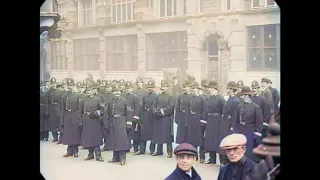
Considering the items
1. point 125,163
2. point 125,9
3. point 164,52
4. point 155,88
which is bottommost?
point 125,163

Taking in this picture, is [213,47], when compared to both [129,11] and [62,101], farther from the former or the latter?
[62,101]

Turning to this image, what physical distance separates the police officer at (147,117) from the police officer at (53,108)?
0.75 m

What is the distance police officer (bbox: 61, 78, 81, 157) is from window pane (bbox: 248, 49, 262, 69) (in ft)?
4.64

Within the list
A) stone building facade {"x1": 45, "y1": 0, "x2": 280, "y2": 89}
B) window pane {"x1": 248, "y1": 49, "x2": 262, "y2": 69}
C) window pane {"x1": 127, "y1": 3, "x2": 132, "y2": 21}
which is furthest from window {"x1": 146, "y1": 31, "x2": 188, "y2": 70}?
window pane {"x1": 248, "y1": 49, "x2": 262, "y2": 69}

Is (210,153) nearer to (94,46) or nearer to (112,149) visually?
(112,149)

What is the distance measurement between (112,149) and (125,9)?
1.08 meters

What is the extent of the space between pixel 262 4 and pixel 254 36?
233 mm

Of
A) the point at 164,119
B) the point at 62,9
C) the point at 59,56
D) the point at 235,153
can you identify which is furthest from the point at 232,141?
the point at 62,9

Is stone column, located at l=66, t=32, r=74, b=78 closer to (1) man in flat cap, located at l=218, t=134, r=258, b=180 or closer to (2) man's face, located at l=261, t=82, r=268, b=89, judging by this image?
(1) man in flat cap, located at l=218, t=134, r=258, b=180

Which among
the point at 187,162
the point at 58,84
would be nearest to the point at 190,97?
the point at 187,162

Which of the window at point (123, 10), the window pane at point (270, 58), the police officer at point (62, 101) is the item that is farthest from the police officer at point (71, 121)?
the window pane at point (270, 58)

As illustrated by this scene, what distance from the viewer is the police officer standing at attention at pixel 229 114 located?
12.0ft

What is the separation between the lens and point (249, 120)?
363 centimetres

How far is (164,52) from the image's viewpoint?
12.5ft
